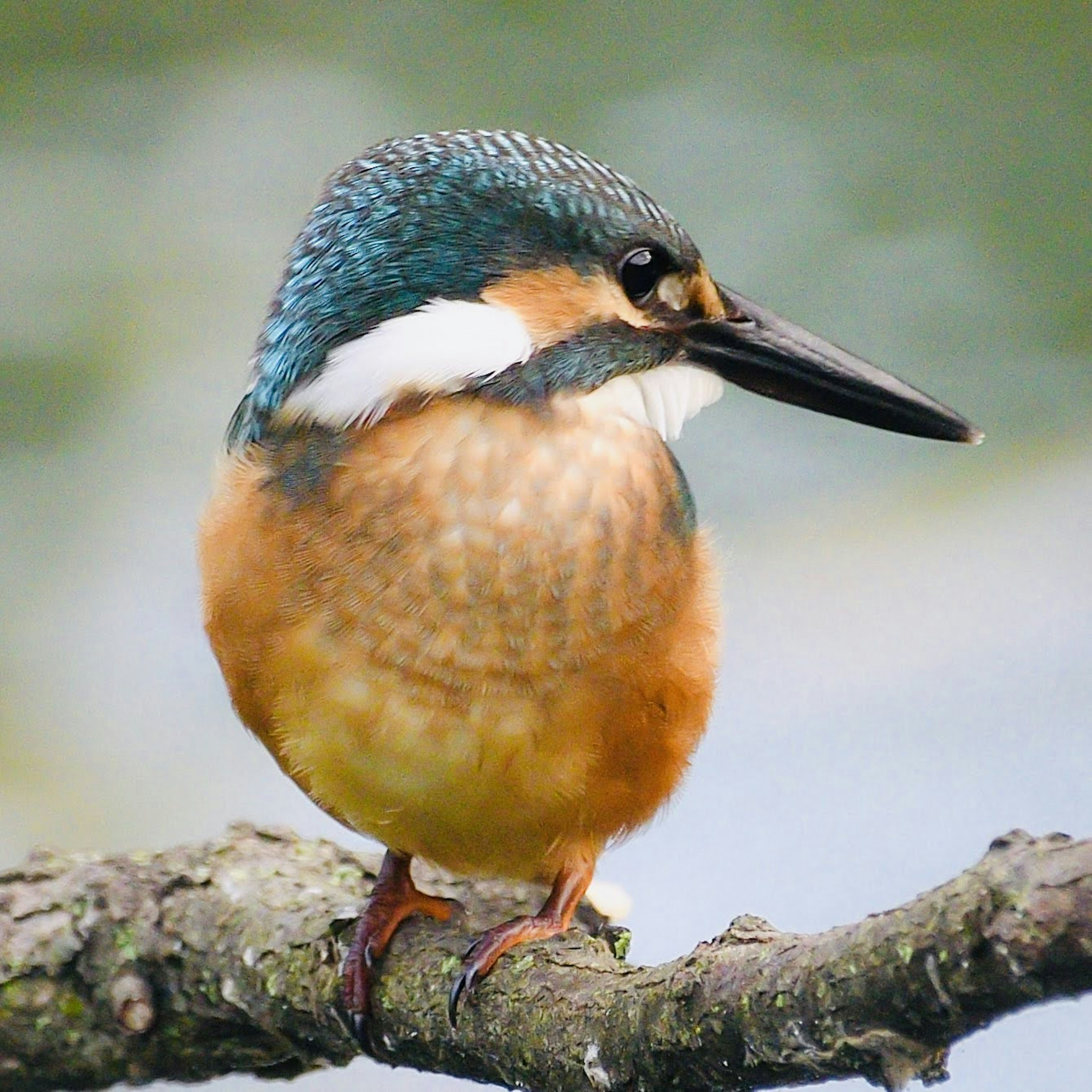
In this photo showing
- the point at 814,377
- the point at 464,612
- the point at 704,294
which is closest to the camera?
the point at 464,612

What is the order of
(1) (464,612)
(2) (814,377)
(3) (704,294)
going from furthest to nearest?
1. (2) (814,377)
2. (3) (704,294)
3. (1) (464,612)

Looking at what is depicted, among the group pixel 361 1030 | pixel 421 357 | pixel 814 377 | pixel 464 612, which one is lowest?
pixel 361 1030

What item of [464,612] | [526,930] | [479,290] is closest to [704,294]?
[479,290]

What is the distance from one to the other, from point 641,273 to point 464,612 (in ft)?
1.10

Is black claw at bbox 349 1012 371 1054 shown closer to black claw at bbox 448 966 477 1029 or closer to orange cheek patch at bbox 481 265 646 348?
black claw at bbox 448 966 477 1029

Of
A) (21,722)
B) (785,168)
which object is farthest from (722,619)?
(785,168)

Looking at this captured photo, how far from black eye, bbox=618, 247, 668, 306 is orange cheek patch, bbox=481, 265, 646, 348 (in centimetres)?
2

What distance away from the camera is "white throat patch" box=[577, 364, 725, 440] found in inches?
61.2

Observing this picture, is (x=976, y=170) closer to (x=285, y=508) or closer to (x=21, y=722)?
(x=21, y=722)

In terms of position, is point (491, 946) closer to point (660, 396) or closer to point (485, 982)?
point (485, 982)

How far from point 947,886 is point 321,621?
0.70 m

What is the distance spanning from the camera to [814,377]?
1701 mm

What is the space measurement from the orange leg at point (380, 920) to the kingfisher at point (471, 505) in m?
0.13

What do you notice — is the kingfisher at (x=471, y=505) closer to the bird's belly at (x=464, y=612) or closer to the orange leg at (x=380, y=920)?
the bird's belly at (x=464, y=612)
